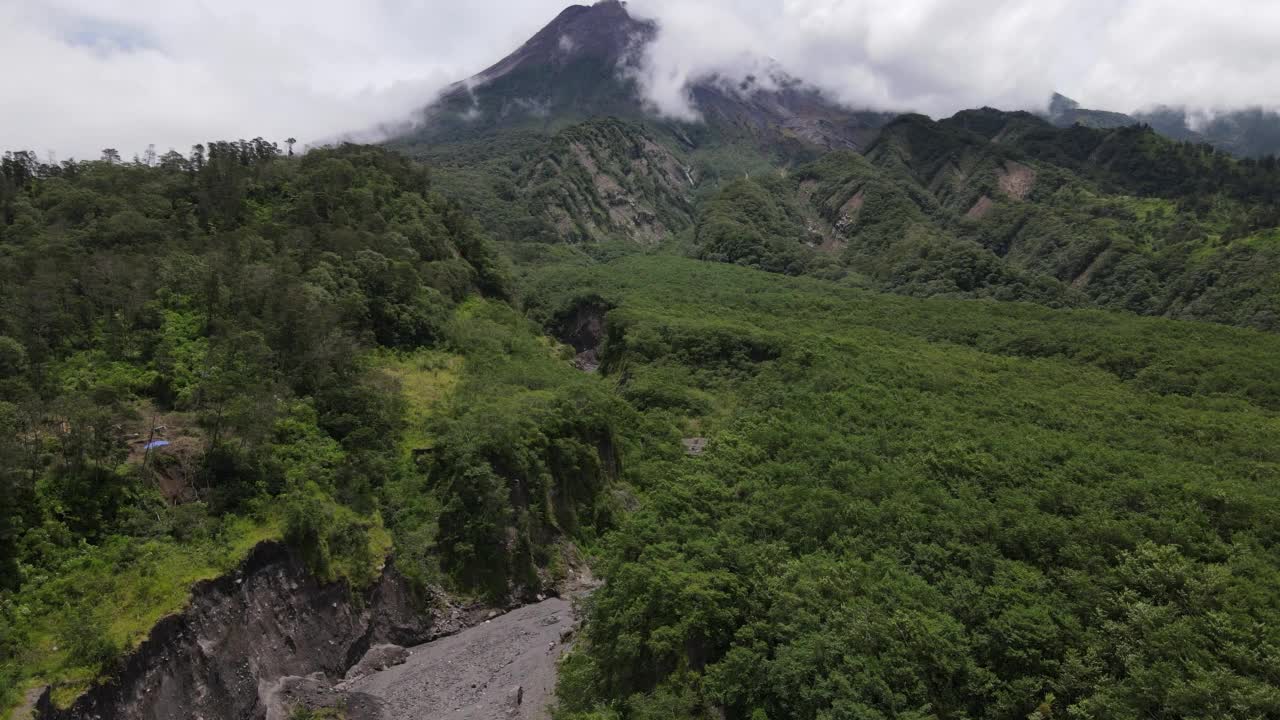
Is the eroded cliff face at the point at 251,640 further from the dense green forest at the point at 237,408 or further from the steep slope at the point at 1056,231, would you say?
the steep slope at the point at 1056,231

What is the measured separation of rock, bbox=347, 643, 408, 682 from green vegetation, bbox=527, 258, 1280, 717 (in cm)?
911

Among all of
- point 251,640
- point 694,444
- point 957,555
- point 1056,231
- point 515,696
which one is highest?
point 1056,231

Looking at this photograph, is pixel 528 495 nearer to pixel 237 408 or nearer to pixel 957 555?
pixel 237 408

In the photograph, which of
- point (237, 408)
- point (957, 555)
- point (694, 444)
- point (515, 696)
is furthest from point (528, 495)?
point (957, 555)

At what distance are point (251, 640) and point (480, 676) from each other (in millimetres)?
Answer: 10082

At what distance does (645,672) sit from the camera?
2972 cm

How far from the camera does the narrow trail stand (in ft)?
106

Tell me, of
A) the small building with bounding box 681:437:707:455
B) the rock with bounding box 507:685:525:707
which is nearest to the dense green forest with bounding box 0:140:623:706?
the small building with bounding box 681:437:707:455

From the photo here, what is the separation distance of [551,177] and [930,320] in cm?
13050

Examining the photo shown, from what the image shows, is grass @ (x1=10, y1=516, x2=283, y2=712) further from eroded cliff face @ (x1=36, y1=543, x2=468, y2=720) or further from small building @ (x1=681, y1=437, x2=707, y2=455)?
small building @ (x1=681, y1=437, x2=707, y2=455)

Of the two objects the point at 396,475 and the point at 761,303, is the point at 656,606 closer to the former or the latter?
the point at 396,475

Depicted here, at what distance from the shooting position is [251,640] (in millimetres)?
30125

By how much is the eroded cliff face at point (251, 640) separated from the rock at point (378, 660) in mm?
349

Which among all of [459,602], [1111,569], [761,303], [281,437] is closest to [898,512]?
[1111,569]
